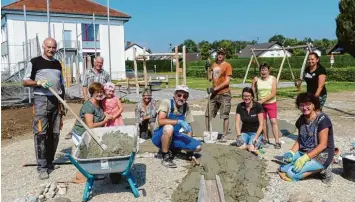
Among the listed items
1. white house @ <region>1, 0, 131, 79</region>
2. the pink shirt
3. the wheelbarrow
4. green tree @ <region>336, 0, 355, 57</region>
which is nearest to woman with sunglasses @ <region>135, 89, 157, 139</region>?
the pink shirt

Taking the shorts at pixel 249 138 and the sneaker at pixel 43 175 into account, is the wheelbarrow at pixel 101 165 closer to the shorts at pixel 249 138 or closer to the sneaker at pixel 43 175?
the sneaker at pixel 43 175

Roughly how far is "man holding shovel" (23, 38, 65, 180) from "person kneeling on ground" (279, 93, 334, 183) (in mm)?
3208

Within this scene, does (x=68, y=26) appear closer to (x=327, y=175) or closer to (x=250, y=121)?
(x=250, y=121)

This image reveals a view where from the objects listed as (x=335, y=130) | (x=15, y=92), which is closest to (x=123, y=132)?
(x=335, y=130)

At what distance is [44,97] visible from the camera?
5.07m

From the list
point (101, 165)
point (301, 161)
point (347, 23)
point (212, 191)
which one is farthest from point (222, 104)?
point (347, 23)

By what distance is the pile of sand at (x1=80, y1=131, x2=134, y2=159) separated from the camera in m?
4.49

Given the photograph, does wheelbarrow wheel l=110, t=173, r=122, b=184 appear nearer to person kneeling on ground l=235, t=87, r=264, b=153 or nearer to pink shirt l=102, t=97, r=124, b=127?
pink shirt l=102, t=97, r=124, b=127

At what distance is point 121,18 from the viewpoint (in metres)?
34.7

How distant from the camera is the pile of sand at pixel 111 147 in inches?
177

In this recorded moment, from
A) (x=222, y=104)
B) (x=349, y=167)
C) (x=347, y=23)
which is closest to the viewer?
(x=349, y=167)

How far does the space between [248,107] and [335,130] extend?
3.13 m

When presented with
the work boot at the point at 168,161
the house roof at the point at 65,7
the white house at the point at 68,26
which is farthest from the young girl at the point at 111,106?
the house roof at the point at 65,7

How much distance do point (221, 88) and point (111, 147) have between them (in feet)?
9.52
